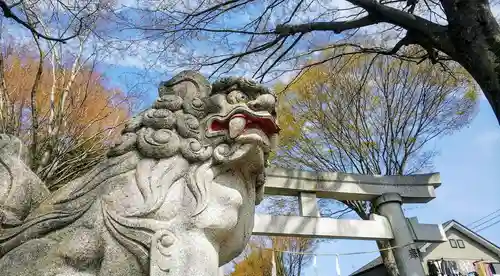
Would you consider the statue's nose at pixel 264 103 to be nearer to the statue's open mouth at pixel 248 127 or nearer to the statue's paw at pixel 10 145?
the statue's open mouth at pixel 248 127

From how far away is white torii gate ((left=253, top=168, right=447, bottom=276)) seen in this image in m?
4.67

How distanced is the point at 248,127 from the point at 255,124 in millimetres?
34

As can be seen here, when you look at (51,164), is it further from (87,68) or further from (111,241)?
(111,241)

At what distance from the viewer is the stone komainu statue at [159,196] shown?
1.47 meters


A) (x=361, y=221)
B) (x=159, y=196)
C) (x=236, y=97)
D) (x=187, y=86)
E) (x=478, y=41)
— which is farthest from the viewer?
(x=361, y=221)

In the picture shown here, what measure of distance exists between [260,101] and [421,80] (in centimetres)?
620

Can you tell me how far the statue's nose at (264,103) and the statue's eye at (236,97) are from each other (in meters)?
0.06

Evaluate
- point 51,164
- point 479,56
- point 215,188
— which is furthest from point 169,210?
point 51,164

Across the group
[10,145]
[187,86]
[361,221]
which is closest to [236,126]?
[187,86]

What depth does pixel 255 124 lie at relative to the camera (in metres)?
1.74

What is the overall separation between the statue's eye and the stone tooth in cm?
12

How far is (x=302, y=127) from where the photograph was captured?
25.0 ft

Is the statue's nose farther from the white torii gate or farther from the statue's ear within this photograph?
the white torii gate

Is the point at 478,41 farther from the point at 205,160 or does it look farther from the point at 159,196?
the point at 159,196
